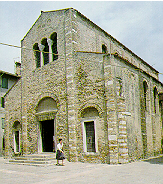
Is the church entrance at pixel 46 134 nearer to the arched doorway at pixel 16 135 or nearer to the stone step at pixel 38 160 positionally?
the stone step at pixel 38 160

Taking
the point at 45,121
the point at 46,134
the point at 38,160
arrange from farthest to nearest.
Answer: the point at 45,121, the point at 46,134, the point at 38,160

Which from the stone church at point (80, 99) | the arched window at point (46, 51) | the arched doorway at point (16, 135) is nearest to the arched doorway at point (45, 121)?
the stone church at point (80, 99)

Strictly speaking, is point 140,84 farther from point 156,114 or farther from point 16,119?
point 16,119

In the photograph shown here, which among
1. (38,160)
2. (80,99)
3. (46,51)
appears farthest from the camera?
(46,51)

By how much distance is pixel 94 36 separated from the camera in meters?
15.6

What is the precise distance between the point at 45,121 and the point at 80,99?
411 cm

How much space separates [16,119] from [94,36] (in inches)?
348

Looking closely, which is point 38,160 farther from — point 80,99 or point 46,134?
point 80,99

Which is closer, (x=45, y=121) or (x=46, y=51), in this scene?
(x=45, y=121)

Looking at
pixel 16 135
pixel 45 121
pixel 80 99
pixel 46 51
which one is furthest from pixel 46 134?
pixel 46 51

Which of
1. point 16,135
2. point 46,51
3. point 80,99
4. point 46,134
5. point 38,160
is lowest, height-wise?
point 38,160

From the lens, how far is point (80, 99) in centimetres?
1293

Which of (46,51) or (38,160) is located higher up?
(46,51)

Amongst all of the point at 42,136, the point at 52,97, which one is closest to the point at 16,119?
the point at 42,136
